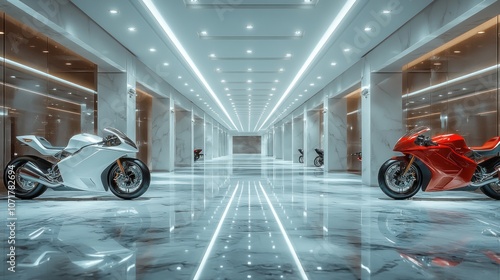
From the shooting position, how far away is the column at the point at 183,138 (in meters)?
19.5

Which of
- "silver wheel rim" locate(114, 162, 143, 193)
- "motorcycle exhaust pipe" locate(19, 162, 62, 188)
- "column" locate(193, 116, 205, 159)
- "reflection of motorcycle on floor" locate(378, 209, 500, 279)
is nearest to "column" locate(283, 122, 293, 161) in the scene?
"column" locate(193, 116, 205, 159)

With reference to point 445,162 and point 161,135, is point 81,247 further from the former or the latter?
point 161,135

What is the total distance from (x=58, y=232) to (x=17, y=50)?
16.9ft

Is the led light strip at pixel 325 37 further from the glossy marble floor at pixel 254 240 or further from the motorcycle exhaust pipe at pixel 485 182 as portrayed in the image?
the motorcycle exhaust pipe at pixel 485 182

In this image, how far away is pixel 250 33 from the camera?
812 centimetres

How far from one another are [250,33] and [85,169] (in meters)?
4.14

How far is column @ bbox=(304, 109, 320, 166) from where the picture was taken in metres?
19.8

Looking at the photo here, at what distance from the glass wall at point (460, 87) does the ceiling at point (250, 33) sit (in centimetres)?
164

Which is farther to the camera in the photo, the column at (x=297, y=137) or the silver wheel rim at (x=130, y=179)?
the column at (x=297, y=137)

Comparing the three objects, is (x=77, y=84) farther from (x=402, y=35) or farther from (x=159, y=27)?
(x=402, y=35)

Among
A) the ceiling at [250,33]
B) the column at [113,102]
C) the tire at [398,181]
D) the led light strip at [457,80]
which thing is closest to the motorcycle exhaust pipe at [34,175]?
the ceiling at [250,33]

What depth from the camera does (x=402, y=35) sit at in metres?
7.47

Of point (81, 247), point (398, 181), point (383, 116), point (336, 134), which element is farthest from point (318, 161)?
point (81, 247)

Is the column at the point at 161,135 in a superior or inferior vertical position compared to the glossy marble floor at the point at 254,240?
superior
